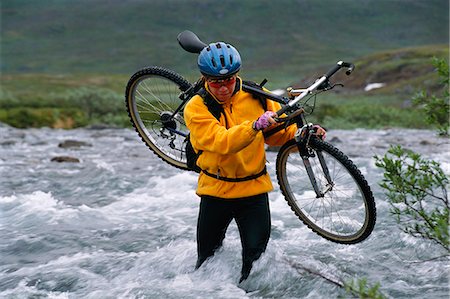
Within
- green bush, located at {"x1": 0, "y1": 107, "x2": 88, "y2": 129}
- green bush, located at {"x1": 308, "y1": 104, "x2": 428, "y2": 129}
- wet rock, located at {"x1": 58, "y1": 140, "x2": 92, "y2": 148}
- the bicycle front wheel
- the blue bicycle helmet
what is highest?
green bush, located at {"x1": 308, "y1": 104, "x2": 428, "y2": 129}

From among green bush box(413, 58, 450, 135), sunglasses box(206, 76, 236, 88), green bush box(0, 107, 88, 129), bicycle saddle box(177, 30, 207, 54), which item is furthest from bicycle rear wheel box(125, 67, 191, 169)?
green bush box(0, 107, 88, 129)

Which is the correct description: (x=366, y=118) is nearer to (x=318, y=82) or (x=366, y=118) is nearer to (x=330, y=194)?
(x=330, y=194)

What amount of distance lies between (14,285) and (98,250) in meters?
1.70

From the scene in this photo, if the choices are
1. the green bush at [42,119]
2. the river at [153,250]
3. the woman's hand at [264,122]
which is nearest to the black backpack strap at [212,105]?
the woman's hand at [264,122]

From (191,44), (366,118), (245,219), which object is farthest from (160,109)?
(366,118)

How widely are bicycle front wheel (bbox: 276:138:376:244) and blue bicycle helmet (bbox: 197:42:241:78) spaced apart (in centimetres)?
117

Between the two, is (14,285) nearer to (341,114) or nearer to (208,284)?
(208,284)

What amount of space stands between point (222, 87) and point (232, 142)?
24.3 inches

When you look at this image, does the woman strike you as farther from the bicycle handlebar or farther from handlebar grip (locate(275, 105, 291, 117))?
the bicycle handlebar

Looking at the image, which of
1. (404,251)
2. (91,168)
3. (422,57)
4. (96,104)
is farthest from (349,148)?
(422,57)

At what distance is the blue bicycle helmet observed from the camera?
6039mm

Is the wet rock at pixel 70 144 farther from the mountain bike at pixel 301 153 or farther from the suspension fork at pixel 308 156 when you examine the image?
the suspension fork at pixel 308 156

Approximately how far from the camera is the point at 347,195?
689cm

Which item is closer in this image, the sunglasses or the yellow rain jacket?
the yellow rain jacket
